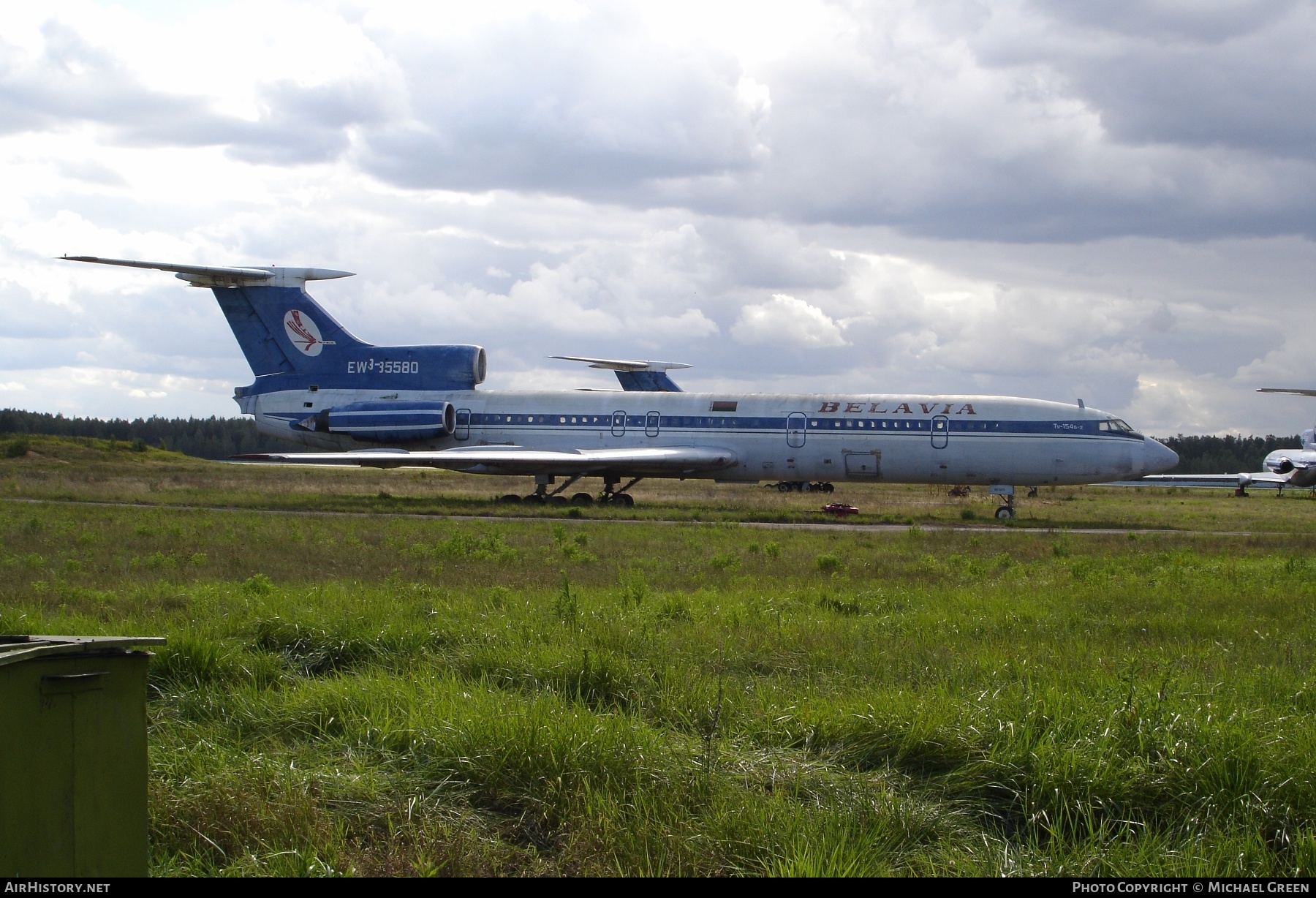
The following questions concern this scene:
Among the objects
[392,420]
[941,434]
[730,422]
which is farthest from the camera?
[392,420]

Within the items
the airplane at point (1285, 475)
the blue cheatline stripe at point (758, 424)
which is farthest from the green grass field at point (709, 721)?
the airplane at point (1285, 475)

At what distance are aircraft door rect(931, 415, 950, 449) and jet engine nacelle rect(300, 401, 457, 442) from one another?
14139 millimetres

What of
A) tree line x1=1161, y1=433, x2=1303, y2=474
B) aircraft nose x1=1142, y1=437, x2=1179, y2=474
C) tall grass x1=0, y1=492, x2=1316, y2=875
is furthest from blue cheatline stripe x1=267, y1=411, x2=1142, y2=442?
tree line x1=1161, y1=433, x2=1303, y2=474

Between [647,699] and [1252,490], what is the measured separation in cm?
7936

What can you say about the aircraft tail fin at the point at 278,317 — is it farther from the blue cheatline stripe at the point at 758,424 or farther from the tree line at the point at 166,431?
the tree line at the point at 166,431

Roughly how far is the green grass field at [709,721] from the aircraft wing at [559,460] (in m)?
15.0

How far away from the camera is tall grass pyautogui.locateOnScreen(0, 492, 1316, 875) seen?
4109 mm

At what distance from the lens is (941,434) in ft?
91.0

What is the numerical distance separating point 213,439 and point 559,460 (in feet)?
325

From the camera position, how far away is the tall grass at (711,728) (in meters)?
4.11

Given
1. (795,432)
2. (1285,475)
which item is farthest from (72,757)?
(1285,475)

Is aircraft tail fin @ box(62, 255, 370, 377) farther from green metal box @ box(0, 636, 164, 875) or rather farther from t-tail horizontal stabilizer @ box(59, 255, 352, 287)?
green metal box @ box(0, 636, 164, 875)

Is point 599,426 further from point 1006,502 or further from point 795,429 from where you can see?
point 1006,502

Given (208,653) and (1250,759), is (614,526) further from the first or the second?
(1250,759)
